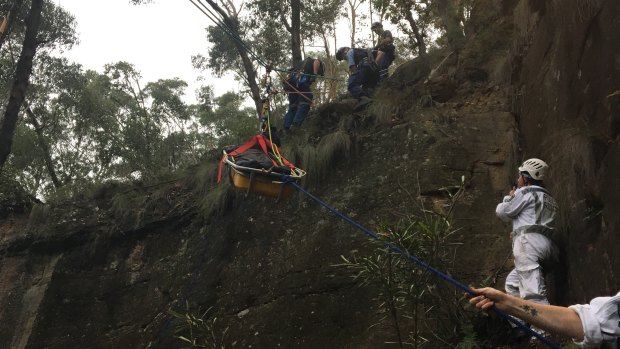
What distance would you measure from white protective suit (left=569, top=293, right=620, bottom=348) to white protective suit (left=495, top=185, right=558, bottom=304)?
2395 mm

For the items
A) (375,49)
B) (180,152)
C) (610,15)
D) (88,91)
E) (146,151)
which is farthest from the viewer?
(88,91)

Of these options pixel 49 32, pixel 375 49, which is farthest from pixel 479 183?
pixel 49 32

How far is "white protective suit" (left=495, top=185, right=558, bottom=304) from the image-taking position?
4371mm

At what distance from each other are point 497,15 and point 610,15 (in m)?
5.01

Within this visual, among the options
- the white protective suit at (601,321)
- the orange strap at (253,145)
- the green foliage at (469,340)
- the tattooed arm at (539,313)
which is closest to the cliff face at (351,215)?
the green foliage at (469,340)

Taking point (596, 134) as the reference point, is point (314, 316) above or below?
below

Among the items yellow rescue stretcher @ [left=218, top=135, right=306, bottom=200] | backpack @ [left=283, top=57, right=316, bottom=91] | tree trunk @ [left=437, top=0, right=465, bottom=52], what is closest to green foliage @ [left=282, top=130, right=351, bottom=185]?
backpack @ [left=283, top=57, right=316, bottom=91]

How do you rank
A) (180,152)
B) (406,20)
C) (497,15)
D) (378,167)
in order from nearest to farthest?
(378,167) → (497,15) → (406,20) → (180,152)

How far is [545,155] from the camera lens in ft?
17.6

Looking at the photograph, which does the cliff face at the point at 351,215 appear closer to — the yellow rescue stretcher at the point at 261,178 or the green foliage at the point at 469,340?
the green foliage at the point at 469,340

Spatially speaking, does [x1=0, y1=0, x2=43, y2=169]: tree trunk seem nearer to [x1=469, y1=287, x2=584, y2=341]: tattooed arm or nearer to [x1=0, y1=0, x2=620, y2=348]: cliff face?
[x1=0, y1=0, x2=620, y2=348]: cliff face

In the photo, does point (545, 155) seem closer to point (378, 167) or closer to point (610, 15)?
point (610, 15)

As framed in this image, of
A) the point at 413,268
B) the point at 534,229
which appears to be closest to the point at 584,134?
the point at 534,229

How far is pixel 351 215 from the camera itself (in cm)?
724
